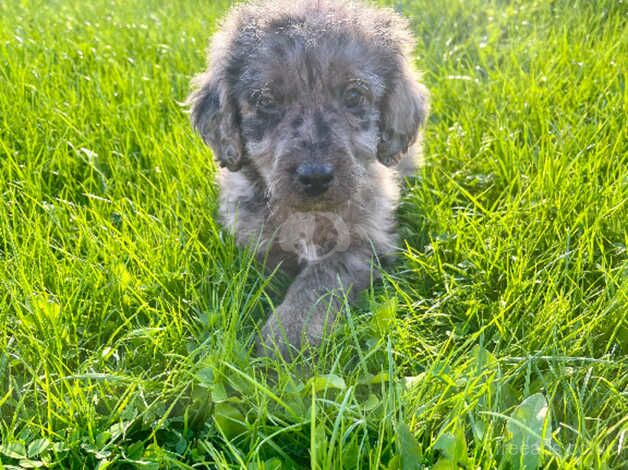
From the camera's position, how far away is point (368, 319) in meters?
2.53

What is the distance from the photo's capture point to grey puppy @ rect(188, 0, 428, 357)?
277cm

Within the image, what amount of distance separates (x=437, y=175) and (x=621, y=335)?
1398 millimetres

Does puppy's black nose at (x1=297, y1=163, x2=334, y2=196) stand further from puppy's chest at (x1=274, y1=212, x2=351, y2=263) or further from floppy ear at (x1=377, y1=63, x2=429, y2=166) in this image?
floppy ear at (x1=377, y1=63, x2=429, y2=166)

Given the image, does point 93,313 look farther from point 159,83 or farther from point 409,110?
point 159,83

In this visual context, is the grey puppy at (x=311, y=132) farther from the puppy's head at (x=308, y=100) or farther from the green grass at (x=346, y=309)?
the green grass at (x=346, y=309)

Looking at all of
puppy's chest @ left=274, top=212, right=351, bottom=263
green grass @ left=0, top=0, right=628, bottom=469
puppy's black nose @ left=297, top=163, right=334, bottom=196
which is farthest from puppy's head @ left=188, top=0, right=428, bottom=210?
green grass @ left=0, top=0, right=628, bottom=469

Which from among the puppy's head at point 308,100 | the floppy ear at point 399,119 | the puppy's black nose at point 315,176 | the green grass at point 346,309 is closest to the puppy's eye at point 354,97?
the puppy's head at point 308,100

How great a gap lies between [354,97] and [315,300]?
899 mm

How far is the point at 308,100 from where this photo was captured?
2928mm

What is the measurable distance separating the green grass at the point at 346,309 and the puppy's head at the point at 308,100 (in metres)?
0.36

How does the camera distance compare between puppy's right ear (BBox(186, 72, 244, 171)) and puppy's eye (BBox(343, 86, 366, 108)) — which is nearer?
puppy's eye (BBox(343, 86, 366, 108))

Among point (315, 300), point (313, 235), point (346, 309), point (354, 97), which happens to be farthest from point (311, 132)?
point (346, 309)

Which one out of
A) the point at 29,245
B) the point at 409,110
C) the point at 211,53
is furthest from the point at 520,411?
the point at 211,53

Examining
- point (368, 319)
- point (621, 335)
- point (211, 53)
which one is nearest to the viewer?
point (621, 335)
